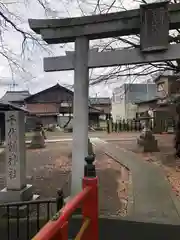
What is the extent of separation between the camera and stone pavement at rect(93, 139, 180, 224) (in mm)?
5730

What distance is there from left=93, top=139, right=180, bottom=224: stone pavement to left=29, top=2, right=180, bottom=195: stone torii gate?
1535 mm

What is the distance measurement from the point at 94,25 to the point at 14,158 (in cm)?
367

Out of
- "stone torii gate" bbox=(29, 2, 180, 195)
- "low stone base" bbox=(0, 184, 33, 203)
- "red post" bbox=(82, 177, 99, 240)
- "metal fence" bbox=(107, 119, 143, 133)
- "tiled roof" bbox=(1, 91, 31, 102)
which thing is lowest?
"low stone base" bbox=(0, 184, 33, 203)

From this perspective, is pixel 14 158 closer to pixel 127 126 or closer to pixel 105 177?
pixel 105 177

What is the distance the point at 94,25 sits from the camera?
5973 mm

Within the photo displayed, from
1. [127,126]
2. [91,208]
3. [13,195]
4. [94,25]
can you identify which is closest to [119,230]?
[91,208]

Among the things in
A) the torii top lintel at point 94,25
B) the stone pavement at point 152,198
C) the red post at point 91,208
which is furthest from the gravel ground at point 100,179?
the torii top lintel at point 94,25

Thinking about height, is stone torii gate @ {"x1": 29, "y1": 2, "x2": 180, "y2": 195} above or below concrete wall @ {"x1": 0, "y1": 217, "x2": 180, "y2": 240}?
above

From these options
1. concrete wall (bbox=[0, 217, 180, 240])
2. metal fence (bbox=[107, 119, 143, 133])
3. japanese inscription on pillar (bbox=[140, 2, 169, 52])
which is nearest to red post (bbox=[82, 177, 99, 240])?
concrete wall (bbox=[0, 217, 180, 240])

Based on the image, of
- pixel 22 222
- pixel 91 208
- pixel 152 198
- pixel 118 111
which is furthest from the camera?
pixel 118 111

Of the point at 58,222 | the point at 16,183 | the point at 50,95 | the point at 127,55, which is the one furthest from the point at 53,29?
the point at 50,95

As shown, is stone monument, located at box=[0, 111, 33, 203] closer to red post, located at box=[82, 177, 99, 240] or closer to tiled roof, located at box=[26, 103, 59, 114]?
red post, located at box=[82, 177, 99, 240]

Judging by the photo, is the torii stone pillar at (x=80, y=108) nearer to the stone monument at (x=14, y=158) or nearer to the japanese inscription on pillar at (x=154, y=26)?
the japanese inscription on pillar at (x=154, y=26)

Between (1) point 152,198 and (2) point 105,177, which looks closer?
(1) point 152,198
